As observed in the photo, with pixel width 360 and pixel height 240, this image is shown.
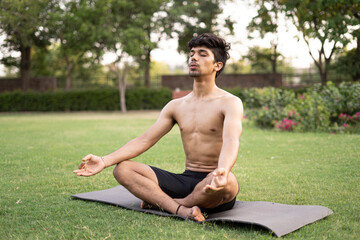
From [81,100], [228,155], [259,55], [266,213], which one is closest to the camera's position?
[228,155]

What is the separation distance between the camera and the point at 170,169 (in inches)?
252

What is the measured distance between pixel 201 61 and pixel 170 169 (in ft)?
9.24

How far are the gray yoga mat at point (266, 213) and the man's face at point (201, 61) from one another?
48.9 inches

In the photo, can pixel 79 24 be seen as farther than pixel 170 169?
Yes

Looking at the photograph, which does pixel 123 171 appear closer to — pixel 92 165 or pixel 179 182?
pixel 92 165

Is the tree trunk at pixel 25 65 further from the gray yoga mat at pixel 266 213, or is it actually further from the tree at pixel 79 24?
the gray yoga mat at pixel 266 213

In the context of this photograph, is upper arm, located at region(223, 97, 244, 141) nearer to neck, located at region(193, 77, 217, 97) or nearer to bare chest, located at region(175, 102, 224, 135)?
bare chest, located at region(175, 102, 224, 135)

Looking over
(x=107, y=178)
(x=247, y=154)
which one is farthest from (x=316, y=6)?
(x=107, y=178)

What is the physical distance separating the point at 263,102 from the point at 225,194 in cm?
914

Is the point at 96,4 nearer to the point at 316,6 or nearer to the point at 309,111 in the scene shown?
the point at 316,6

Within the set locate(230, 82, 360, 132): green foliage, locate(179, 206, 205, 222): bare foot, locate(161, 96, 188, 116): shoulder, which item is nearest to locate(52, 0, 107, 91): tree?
locate(230, 82, 360, 132): green foliage

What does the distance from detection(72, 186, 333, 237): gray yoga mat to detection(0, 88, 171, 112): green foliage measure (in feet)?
69.7

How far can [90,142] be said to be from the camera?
32.7 feet

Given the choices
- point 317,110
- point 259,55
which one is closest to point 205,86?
point 317,110
